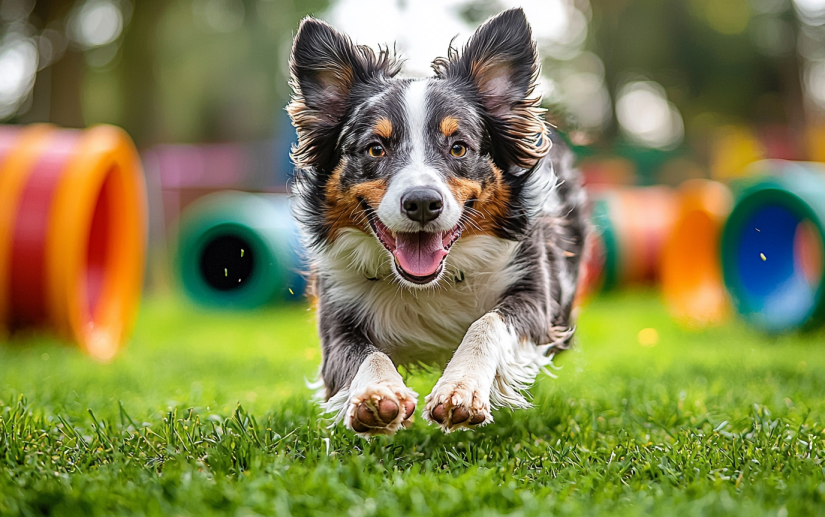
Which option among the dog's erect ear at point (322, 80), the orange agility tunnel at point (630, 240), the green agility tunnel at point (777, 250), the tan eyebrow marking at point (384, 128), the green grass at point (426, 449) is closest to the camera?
the green grass at point (426, 449)

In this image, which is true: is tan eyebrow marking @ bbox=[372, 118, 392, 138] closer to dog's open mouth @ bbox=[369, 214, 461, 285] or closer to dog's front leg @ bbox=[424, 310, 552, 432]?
dog's open mouth @ bbox=[369, 214, 461, 285]

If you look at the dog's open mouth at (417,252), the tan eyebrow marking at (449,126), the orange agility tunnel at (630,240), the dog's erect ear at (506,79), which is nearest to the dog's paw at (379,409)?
the dog's open mouth at (417,252)

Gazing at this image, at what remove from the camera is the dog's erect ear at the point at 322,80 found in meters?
3.07

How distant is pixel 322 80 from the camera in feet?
10.3

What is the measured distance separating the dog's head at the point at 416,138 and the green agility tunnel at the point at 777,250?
12.7 feet

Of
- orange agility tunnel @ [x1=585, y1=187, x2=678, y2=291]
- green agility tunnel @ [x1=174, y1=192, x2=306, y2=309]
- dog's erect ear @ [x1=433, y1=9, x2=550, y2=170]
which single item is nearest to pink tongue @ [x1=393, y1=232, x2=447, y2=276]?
dog's erect ear @ [x1=433, y1=9, x2=550, y2=170]

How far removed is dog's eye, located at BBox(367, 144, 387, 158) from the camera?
9.59 feet

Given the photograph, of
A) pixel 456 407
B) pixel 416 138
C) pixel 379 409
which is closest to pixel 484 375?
pixel 456 407

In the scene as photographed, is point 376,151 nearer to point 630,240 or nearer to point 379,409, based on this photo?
point 379,409

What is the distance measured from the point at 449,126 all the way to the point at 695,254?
271 inches

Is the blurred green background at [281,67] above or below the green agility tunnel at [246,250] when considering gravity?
above

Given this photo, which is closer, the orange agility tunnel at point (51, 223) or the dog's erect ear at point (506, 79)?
Answer: the dog's erect ear at point (506, 79)

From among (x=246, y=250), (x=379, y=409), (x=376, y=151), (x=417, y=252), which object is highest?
(x=376, y=151)

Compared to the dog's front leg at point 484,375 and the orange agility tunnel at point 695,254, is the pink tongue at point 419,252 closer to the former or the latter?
the dog's front leg at point 484,375
